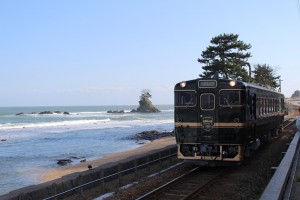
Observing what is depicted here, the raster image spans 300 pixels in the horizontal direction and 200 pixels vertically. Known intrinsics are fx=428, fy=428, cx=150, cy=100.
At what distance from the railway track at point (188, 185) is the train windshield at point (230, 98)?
7.70ft

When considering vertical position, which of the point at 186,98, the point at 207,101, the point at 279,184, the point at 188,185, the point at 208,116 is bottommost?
the point at 188,185

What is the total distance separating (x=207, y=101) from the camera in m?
14.6

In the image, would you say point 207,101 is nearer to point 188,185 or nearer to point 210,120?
point 210,120

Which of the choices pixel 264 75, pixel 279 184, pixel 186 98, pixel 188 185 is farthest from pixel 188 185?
pixel 264 75

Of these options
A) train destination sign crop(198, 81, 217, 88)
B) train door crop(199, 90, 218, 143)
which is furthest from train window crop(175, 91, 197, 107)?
train destination sign crop(198, 81, 217, 88)

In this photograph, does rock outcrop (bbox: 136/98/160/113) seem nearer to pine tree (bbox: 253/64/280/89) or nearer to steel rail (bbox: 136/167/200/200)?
pine tree (bbox: 253/64/280/89)

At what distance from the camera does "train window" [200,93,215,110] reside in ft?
47.6

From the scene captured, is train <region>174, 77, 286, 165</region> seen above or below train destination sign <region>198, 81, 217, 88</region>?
below

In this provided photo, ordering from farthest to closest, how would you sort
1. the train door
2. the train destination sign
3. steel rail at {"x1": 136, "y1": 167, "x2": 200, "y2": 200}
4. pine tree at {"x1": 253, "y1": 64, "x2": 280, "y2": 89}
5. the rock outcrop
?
the rock outcrop → pine tree at {"x1": 253, "y1": 64, "x2": 280, "y2": 89} → the train destination sign → the train door → steel rail at {"x1": 136, "y1": 167, "x2": 200, "y2": 200}

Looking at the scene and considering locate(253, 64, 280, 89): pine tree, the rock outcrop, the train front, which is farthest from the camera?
the rock outcrop

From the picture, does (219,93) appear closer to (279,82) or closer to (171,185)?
(171,185)

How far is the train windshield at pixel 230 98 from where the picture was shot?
46.8 feet

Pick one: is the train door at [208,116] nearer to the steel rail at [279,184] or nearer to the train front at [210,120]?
the train front at [210,120]

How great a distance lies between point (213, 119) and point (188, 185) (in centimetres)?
286
